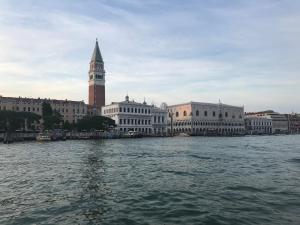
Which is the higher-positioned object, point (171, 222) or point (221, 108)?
point (221, 108)

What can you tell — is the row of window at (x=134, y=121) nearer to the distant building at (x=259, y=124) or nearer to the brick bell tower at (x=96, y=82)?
the brick bell tower at (x=96, y=82)

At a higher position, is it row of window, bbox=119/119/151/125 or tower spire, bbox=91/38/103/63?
tower spire, bbox=91/38/103/63

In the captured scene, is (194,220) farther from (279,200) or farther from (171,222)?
(279,200)

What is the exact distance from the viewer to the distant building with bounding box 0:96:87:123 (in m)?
109

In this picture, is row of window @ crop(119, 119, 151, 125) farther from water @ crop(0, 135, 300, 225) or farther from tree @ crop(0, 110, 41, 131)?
water @ crop(0, 135, 300, 225)

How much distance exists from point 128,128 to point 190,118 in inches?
1320

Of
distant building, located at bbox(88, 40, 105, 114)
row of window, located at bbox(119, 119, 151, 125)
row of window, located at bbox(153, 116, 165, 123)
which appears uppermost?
distant building, located at bbox(88, 40, 105, 114)

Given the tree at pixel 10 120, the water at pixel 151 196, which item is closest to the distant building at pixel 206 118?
the tree at pixel 10 120

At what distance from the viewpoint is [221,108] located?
15888 cm

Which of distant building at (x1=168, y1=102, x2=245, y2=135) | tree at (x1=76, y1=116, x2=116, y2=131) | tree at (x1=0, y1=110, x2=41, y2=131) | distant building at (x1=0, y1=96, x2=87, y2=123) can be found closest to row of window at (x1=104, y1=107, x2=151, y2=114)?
distant building at (x1=0, y1=96, x2=87, y2=123)

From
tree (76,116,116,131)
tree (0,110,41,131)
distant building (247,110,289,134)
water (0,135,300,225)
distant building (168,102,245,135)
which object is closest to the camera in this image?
water (0,135,300,225)

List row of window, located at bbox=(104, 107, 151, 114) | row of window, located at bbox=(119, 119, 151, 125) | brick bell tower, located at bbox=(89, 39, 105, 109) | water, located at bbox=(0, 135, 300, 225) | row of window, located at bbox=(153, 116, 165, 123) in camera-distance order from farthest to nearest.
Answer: row of window, located at bbox=(153, 116, 165, 123), brick bell tower, located at bbox=(89, 39, 105, 109), row of window, located at bbox=(119, 119, 151, 125), row of window, located at bbox=(104, 107, 151, 114), water, located at bbox=(0, 135, 300, 225)

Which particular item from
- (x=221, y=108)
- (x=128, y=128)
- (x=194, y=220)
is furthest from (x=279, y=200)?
(x=221, y=108)

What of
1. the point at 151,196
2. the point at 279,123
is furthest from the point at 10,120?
the point at 279,123
